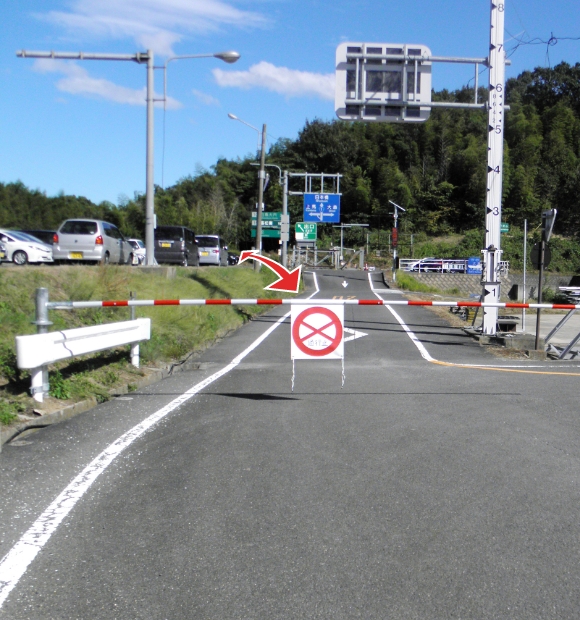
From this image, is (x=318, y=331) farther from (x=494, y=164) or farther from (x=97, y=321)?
(x=494, y=164)

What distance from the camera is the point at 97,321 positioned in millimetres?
12391

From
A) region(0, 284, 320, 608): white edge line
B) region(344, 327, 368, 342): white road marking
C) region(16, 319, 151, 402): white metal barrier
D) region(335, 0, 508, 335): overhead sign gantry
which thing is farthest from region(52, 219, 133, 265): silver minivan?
region(0, 284, 320, 608): white edge line

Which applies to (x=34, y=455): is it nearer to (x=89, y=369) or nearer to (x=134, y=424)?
(x=134, y=424)

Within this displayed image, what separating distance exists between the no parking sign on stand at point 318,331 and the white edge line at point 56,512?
80.0 inches

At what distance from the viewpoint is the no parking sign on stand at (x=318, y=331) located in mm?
9492

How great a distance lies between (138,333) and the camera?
10617 mm

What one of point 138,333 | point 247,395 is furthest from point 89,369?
point 247,395

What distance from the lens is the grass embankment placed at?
8383 millimetres

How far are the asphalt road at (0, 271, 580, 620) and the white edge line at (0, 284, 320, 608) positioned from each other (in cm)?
2

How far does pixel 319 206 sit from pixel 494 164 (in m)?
34.9

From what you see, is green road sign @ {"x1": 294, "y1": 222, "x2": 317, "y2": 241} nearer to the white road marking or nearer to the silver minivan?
the silver minivan

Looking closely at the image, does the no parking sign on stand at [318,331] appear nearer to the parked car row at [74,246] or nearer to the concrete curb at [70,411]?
the concrete curb at [70,411]

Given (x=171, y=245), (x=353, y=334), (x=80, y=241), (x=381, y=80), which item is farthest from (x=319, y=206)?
(x=353, y=334)

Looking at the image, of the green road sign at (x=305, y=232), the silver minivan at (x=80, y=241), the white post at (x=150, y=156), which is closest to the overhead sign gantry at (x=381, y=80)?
the white post at (x=150, y=156)
